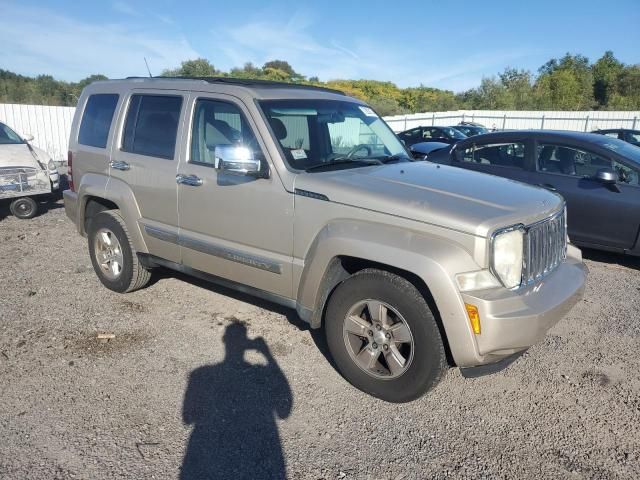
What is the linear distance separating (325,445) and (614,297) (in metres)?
3.90

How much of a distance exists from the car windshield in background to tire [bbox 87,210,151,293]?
5635 mm

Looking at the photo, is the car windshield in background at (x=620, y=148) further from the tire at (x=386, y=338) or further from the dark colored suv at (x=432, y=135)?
the dark colored suv at (x=432, y=135)

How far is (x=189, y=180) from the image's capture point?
422 centimetres

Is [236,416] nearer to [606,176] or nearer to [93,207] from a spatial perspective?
[93,207]

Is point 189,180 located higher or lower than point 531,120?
lower

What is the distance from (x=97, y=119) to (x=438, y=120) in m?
29.6

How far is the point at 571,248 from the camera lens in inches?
159

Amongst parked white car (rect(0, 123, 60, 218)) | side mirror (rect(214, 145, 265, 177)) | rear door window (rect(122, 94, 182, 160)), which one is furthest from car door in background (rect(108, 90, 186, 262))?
parked white car (rect(0, 123, 60, 218))

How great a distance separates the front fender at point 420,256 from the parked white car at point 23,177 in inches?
294

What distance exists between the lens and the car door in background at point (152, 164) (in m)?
4.43

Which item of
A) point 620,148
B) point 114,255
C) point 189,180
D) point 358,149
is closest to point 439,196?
point 358,149

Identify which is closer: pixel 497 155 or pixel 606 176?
pixel 606 176

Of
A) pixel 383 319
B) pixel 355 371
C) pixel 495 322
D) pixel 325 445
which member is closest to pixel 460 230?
pixel 495 322

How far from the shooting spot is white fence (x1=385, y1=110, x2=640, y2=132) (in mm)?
29094
